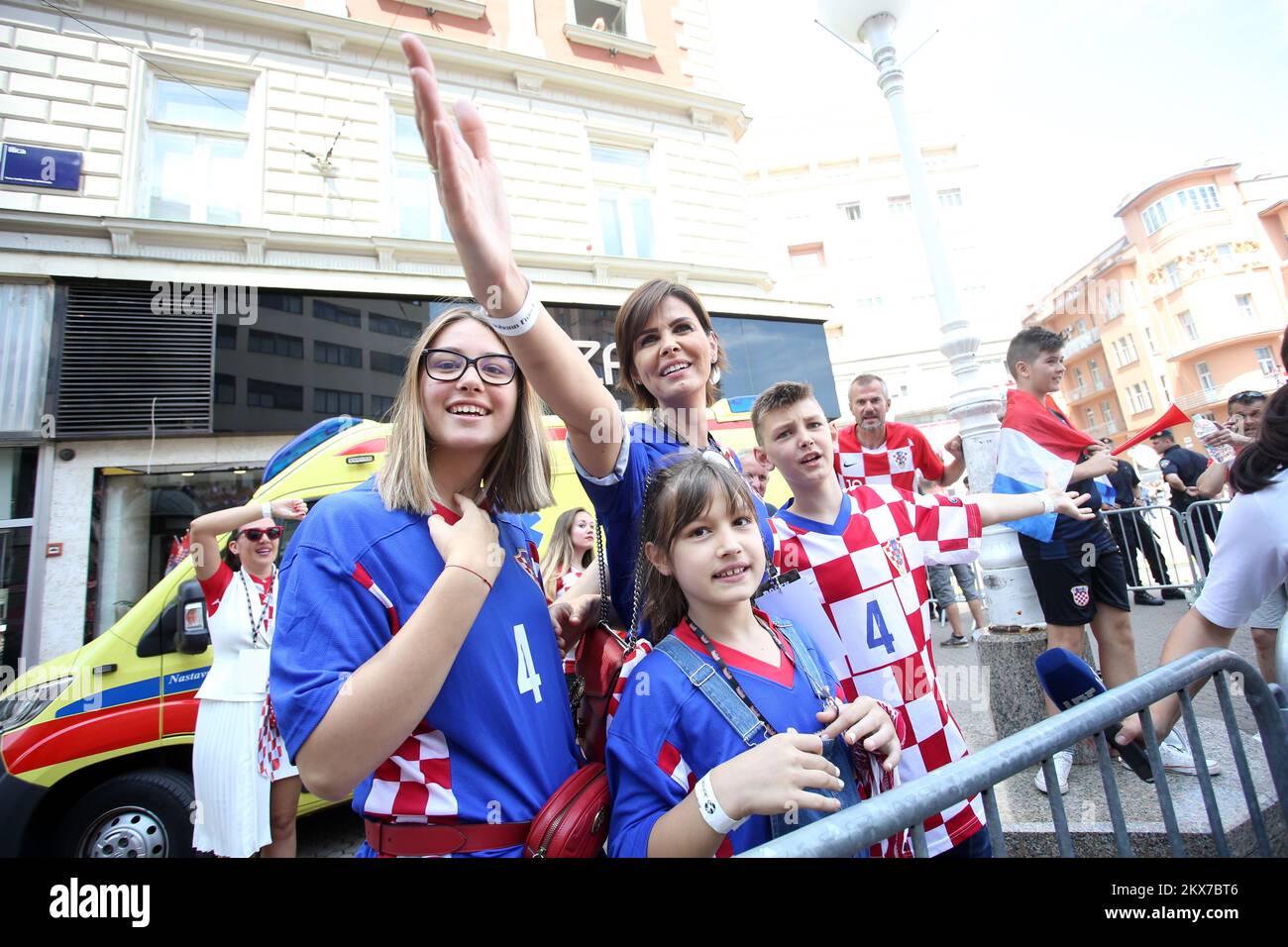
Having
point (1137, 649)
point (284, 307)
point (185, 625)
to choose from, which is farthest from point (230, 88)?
point (1137, 649)

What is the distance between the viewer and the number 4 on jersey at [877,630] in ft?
5.37

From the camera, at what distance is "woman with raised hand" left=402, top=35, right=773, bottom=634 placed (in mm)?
864

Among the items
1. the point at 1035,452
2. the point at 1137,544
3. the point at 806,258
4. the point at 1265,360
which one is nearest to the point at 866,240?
the point at 806,258

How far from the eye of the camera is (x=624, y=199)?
1021 cm

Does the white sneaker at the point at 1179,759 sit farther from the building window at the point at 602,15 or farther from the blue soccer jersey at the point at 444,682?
the building window at the point at 602,15

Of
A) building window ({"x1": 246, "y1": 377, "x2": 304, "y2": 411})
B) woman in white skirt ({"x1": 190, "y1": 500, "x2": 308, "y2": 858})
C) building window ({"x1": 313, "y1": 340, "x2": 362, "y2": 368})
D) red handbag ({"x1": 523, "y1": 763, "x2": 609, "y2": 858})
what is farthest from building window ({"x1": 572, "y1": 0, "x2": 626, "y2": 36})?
red handbag ({"x1": 523, "y1": 763, "x2": 609, "y2": 858})

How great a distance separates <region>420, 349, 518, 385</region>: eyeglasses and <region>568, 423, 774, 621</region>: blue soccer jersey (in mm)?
224

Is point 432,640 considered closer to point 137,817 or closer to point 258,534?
point 258,534

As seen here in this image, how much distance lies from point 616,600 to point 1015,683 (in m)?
2.73

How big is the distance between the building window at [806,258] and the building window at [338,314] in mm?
24259

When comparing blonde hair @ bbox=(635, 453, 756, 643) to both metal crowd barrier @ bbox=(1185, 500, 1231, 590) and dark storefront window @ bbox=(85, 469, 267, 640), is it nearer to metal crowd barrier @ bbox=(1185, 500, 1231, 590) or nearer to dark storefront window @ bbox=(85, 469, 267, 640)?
metal crowd barrier @ bbox=(1185, 500, 1231, 590)

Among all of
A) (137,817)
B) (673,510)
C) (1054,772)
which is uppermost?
(673,510)
